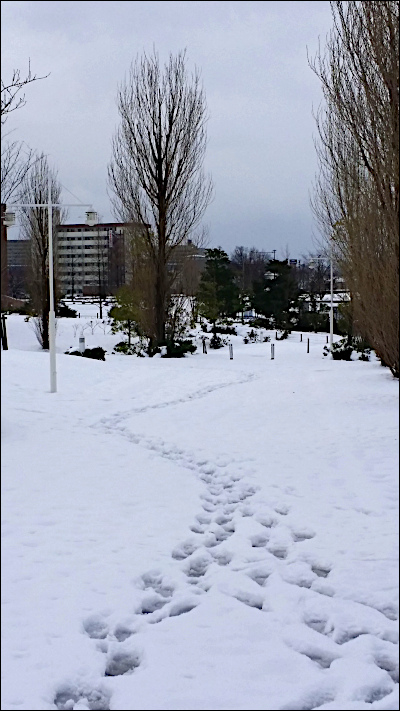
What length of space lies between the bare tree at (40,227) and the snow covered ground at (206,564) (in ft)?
32.9

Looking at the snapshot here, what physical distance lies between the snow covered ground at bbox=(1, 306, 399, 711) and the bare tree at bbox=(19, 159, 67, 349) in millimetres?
10039

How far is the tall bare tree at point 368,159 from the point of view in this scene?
2.36 m

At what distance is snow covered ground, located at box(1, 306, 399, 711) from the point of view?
1.67 metres

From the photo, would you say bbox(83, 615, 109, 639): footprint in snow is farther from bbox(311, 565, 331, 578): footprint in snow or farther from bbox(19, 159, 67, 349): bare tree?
bbox(19, 159, 67, 349): bare tree

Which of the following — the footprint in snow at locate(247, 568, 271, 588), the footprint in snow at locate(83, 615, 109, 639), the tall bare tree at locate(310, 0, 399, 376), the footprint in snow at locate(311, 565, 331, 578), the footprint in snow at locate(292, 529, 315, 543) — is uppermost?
the tall bare tree at locate(310, 0, 399, 376)

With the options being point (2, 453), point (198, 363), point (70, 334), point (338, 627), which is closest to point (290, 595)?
point (338, 627)

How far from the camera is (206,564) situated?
2955 mm

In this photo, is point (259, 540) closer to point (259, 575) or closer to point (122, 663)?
point (259, 575)

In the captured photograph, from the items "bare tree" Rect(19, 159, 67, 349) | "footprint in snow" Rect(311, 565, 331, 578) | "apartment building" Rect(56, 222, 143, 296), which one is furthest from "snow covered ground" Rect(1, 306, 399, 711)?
"apartment building" Rect(56, 222, 143, 296)

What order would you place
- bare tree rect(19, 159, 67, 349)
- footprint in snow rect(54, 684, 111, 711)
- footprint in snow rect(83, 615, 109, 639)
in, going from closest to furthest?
footprint in snow rect(54, 684, 111, 711), footprint in snow rect(83, 615, 109, 639), bare tree rect(19, 159, 67, 349)

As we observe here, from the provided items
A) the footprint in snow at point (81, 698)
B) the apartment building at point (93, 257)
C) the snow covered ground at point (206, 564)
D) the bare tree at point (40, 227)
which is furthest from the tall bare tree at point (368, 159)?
the apartment building at point (93, 257)

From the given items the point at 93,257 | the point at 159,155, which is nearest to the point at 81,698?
the point at 159,155

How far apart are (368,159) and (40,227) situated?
38.8 ft

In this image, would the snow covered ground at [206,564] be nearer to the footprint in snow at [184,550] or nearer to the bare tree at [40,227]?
the footprint in snow at [184,550]
